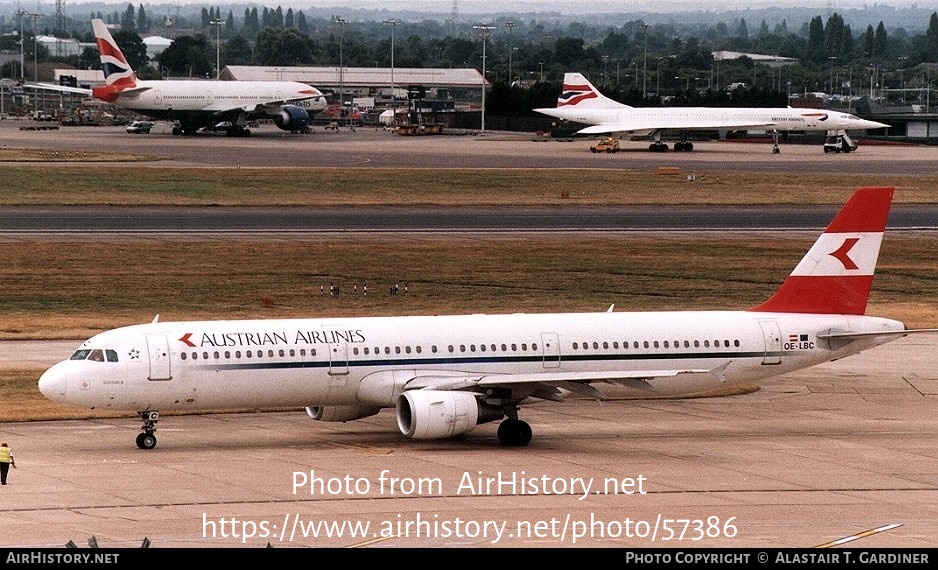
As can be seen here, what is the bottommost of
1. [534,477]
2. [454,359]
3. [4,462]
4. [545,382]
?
[534,477]

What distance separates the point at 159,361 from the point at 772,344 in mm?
Answer: 18476

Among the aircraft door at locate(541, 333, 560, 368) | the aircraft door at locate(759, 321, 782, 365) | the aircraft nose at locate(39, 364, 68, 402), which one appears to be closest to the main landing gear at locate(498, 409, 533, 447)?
the aircraft door at locate(541, 333, 560, 368)

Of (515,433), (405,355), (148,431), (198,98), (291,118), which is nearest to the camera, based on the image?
(148,431)

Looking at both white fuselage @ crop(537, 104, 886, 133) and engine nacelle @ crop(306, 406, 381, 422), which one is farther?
white fuselage @ crop(537, 104, 886, 133)

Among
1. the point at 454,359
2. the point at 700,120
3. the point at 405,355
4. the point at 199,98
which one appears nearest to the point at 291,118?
the point at 199,98

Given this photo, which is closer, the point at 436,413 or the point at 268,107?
the point at 436,413

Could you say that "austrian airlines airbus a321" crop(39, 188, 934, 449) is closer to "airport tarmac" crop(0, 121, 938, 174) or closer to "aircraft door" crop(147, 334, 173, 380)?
"aircraft door" crop(147, 334, 173, 380)

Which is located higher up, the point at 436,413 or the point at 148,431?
the point at 436,413

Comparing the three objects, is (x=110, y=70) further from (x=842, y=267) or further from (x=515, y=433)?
(x=515, y=433)

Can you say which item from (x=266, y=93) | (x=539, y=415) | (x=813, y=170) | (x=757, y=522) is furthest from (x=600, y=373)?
(x=266, y=93)

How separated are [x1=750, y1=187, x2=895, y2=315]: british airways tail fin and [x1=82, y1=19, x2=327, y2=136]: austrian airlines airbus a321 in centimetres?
12697

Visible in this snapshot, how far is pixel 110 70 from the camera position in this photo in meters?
166

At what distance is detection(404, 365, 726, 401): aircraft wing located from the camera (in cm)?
4259

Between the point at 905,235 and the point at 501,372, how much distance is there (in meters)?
58.7
